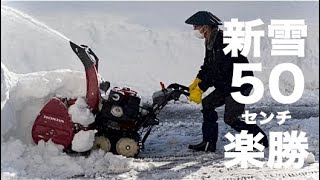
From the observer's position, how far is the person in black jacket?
6.46 meters

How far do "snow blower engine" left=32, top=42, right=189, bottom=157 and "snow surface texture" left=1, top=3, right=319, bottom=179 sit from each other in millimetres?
136

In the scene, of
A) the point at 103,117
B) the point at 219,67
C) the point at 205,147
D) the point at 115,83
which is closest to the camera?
the point at 103,117

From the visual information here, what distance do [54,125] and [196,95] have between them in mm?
1496

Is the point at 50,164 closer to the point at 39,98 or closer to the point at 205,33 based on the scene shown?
the point at 39,98

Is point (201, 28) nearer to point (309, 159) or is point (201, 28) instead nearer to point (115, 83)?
point (309, 159)

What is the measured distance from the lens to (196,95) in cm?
639

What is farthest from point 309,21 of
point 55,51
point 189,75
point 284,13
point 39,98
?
point 39,98

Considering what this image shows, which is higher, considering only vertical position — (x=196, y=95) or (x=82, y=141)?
(x=196, y=95)

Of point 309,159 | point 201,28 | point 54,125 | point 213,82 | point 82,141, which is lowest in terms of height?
point 309,159

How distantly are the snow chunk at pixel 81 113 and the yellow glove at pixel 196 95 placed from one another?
1.09m

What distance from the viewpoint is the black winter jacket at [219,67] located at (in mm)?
6480

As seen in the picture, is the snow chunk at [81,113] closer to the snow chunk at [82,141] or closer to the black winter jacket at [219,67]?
the snow chunk at [82,141]

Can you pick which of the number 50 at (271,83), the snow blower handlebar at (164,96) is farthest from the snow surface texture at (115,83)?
the snow blower handlebar at (164,96)

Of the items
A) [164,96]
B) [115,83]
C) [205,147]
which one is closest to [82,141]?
[164,96]
